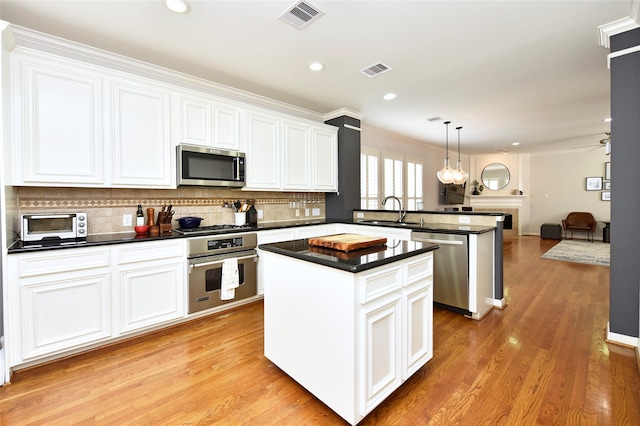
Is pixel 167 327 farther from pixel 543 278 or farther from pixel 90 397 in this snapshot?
pixel 543 278

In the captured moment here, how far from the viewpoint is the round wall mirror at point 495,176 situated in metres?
9.53

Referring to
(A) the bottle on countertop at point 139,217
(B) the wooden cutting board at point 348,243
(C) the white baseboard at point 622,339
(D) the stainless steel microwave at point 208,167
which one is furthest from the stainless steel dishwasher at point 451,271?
(A) the bottle on countertop at point 139,217

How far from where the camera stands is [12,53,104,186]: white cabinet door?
2.24 metres

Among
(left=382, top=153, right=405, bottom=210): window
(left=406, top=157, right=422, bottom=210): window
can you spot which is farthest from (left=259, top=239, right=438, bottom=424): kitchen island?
(left=406, top=157, right=422, bottom=210): window

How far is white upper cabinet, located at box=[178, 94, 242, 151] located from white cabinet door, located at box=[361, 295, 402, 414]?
2.56 m

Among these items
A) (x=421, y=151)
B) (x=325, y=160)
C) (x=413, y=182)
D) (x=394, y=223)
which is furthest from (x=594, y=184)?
(x=325, y=160)

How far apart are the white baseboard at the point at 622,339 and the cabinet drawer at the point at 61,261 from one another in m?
4.23

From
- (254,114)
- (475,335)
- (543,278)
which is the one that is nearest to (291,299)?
(475,335)

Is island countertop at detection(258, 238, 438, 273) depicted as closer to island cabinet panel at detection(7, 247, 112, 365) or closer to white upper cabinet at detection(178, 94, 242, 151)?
island cabinet panel at detection(7, 247, 112, 365)

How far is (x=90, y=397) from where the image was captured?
1.87m

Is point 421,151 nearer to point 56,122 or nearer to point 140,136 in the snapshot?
point 140,136

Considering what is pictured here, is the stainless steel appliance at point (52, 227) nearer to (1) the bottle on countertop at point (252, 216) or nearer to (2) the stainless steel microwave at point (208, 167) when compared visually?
(2) the stainless steel microwave at point (208, 167)

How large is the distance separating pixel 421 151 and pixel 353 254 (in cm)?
640

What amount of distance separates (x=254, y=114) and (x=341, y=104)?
1411 mm
